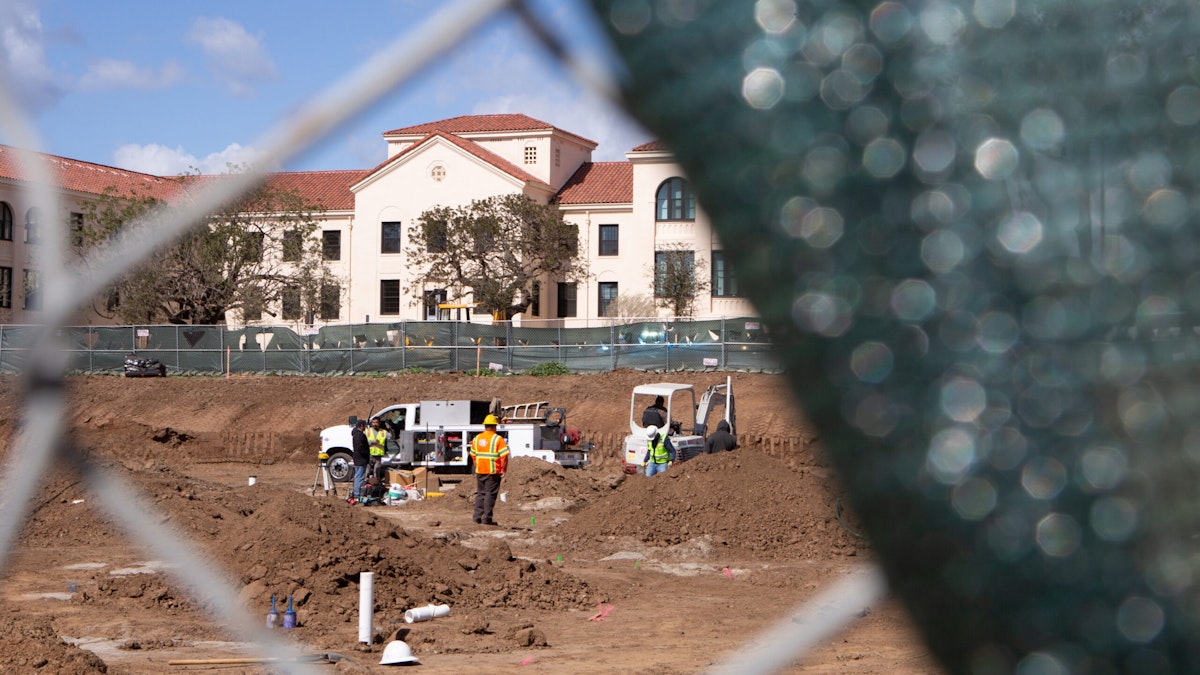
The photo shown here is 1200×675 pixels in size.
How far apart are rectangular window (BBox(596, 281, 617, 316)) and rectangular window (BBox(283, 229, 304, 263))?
44.9m

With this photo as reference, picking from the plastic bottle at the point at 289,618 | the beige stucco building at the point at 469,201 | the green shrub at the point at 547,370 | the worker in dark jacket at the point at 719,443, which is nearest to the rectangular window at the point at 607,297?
the beige stucco building at the point at 469,201

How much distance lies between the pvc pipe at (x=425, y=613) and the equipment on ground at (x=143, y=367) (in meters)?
30.0

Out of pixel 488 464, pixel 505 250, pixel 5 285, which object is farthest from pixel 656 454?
pixel 505 250

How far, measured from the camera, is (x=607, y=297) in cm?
5084

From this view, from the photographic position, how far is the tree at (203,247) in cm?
146

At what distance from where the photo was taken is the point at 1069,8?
0.86 metres

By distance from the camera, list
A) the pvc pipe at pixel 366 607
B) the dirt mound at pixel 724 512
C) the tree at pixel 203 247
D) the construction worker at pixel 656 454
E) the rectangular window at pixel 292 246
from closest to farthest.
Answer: the tree at pixel 203 247, the rectangular window at pixel 292 246, the pvc pipe at pixel 366 607, the dirt mound at pixel 724 512, the construction worker at pixel 656 454

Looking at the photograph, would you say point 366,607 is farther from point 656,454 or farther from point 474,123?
point 474,123

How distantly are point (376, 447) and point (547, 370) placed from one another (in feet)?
57.8

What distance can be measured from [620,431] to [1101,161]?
112ft

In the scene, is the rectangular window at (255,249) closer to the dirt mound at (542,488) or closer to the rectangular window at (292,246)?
the rectangular window at (292,246)

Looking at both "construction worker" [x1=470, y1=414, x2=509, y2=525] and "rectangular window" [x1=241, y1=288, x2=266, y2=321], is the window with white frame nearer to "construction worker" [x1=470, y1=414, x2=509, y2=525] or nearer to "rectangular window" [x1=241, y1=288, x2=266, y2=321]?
"construction worker" [x1=470, y1=414, x2=509, y2=525]

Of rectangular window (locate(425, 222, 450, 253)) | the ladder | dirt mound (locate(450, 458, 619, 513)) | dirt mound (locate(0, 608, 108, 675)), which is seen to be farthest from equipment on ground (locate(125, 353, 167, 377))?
dirt mound (locate(0, 608, 108, 675))

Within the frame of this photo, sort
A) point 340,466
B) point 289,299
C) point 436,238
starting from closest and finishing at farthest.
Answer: point 289,299, point 340,466, point 436,238
